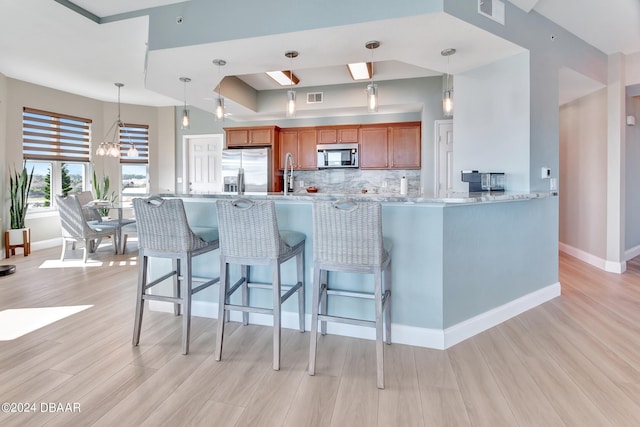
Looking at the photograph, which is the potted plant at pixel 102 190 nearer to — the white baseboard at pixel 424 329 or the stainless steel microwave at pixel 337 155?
the stainless steel microwave at pixel 337 155

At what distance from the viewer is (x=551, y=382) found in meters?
1.87

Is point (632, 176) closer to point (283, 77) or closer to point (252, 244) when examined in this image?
point (283, 77)

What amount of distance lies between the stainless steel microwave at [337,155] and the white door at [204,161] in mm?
2212

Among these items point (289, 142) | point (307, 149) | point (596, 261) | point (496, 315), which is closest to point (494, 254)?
point (496, 315)

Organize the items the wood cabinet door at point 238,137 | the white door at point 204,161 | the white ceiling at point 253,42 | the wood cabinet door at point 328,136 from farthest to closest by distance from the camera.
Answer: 1. the white door at point 204,161
2. the wood cabinet door at point 238,137
3. the wood cabinet door at point 328,136
4. the white ceiling at point 253,42

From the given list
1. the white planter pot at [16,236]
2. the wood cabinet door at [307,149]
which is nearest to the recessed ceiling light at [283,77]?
the wood cabinet door at [307,149]

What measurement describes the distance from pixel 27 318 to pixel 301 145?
459 cm

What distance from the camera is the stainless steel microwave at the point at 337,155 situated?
5965 millimetres

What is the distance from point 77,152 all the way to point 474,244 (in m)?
6.80

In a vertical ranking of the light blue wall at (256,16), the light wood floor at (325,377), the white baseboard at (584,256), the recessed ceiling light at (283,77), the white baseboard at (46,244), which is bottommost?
the light wood floor at (325,377)

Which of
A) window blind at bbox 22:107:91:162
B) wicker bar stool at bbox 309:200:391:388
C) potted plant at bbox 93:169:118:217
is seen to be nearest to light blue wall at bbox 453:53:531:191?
wicker bar stool at bbox 309:200:391:388

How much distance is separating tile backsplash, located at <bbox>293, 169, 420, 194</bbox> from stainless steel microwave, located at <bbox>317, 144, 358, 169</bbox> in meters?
0.30

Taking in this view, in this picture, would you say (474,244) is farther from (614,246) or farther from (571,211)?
(571,211)

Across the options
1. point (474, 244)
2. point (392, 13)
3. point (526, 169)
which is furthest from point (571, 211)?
point (392, 13)
